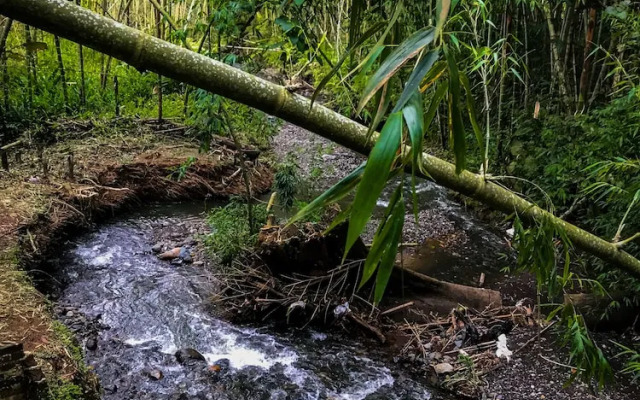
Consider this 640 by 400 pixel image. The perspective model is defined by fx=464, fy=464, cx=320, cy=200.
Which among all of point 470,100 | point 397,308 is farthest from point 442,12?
point 397,308

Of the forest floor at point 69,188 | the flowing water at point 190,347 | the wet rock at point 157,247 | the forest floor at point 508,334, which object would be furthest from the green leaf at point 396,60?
the wet rock at point 157,247

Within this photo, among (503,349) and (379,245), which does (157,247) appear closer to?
(503,349)

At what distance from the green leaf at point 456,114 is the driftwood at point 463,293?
10.2 feet

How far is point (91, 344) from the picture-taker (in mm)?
3057

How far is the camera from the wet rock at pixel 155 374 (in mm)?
2861

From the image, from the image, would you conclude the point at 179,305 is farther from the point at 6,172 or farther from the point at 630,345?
the point at 630,345

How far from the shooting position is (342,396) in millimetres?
2867

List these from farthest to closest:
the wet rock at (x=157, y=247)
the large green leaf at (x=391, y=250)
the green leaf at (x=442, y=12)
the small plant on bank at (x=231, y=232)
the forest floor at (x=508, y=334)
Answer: the wet rock at (x=157, y=247)
the small plant on bank at (x=231, y=232)
the forest floor at (x=508, y=334)
the large green leaf at (x=391, y=250)
the green leaf at (x=442, y=12)

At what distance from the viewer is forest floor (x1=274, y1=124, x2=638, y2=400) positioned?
2789 millimetres

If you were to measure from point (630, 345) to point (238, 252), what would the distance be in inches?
119

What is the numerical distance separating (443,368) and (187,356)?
169 centimetres

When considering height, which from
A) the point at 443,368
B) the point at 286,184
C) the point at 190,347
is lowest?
the point at 190,347

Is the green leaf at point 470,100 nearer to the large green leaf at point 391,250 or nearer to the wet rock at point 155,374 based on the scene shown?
the large green leaf at point 391,250

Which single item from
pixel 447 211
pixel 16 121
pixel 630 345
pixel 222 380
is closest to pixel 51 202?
pixel 16 121
